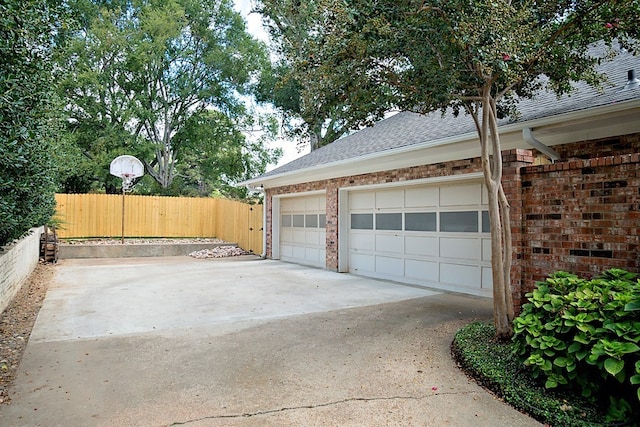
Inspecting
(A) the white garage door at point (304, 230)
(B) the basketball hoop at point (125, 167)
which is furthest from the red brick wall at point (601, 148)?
(B) the basketball hoop at point (125, 167)

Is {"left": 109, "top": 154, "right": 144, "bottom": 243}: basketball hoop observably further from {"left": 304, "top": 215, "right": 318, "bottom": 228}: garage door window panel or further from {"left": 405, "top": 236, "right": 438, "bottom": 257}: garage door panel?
{"left": 405, "top": 236, "right": 438, "bottom": 257}: garage door panel

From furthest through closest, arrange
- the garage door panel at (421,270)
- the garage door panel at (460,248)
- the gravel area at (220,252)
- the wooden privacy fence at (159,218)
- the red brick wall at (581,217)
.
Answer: the wooden privacy fence at (159,218) < the gravel area at (220,252) < the garage door panel at (421,270) < the garage door panel at (460,248) < the red brick wall at (581,217)

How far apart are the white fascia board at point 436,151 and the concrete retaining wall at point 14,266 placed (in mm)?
6243

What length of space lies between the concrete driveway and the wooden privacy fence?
7.92 meters

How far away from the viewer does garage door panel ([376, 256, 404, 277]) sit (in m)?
8.94

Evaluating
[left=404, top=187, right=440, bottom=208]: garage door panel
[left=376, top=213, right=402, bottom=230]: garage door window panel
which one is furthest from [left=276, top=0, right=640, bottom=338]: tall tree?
[left=376, top=213, right=402, bottom=230]: garage door window panel

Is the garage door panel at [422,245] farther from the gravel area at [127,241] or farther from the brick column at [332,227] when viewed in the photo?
the gravel area at [127,241]

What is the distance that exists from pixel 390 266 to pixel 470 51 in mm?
5923

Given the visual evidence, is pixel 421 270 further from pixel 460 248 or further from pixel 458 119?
pixel 458 119

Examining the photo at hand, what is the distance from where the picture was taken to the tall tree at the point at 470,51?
12.6 feet

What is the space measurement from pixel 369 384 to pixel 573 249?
2561mm

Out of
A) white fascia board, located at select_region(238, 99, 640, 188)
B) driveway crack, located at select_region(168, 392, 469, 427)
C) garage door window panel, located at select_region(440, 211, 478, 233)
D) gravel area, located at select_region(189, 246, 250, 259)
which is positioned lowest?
driveway crack, located at select_region(168, 392, 469, 427)

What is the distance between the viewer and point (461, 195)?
7633 millimetres

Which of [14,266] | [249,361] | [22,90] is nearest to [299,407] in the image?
[249,361]
